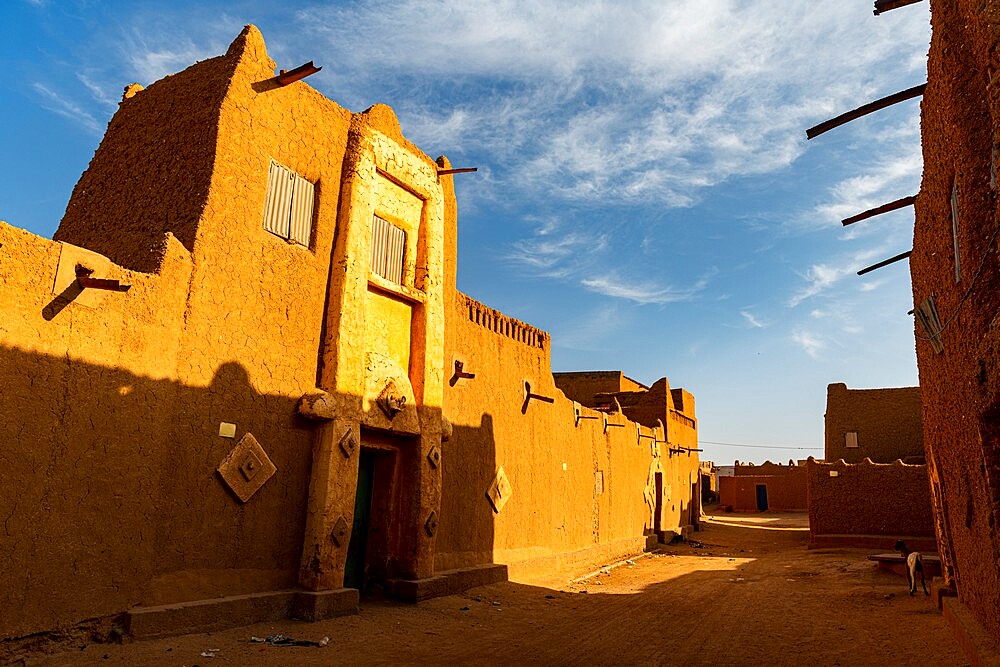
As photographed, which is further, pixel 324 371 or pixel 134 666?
pixel 324 371

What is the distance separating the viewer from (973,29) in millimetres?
4672

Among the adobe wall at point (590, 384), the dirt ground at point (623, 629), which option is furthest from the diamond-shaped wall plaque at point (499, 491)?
the adobe wall at point (590, 384)

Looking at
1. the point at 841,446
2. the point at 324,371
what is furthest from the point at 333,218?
the point at 841,446

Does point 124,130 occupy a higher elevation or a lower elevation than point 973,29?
higher

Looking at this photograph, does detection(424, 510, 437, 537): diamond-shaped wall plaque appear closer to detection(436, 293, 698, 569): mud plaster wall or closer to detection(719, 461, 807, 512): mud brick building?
detection(436, 293, 698, 569): mud plaster wall

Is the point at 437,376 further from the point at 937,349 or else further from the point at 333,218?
the point at 937,349

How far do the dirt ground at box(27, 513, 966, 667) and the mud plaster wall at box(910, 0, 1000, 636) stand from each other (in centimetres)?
130

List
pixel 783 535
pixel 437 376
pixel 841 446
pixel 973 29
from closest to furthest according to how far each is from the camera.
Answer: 1. pixel 973 29
2. pixel 437 376
3. pixel 783 535
4. pixel 841 446

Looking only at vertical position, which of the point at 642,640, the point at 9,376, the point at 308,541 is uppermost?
the point at 9,376

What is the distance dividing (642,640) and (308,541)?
3995mm

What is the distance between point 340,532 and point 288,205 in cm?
397

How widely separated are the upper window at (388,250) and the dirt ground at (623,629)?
4.50 metres

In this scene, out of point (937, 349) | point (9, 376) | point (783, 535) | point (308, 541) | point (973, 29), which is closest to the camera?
point (973, 29)

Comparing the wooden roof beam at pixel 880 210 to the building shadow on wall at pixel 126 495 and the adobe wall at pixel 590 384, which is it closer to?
the building shadow on wall at pixel 126 495
